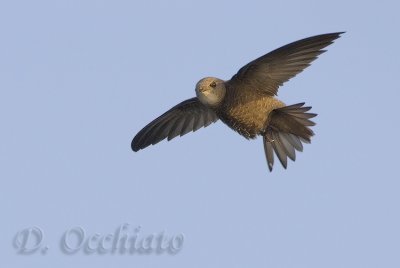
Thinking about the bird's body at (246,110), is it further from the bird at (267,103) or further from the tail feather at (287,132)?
the tail feather at (287,132)

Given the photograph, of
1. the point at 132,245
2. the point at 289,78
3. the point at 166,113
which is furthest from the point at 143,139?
the point at 289,78

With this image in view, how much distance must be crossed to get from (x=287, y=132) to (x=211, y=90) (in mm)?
1047

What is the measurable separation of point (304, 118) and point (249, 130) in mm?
676

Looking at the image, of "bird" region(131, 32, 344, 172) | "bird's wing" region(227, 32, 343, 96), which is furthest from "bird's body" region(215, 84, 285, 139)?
"bird's wing" region(227, 32, 343, 96)

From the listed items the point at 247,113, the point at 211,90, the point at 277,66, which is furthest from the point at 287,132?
the point at 211,90

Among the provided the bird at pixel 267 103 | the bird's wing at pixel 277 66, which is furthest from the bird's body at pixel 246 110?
the bird's wing at pixel 277 66

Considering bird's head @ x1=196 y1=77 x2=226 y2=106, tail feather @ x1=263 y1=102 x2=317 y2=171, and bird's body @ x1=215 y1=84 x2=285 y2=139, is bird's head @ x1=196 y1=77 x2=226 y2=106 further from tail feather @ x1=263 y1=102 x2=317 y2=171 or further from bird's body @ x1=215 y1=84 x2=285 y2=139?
tail feather @ x1=263 y1=102 x2=317 y2=171

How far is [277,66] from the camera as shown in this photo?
38.9ft

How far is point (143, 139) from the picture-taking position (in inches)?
523

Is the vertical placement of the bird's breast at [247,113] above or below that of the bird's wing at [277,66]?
below

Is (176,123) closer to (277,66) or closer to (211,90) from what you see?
(211,90)

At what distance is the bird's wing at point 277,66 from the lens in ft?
37.4

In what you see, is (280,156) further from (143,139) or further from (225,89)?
(143,139)

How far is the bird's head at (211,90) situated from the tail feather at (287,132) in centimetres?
67
